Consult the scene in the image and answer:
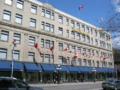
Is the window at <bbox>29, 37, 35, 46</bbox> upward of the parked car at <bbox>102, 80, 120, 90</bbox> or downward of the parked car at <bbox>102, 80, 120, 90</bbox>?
upward

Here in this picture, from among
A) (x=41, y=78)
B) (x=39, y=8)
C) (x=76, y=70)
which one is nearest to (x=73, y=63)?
(x=76, y=70)

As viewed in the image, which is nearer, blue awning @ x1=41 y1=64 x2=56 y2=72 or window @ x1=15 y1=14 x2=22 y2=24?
window @ x1=15 y1=14 x2=22 y2=24

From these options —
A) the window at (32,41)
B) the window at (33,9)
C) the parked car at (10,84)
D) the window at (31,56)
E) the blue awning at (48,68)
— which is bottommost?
the blue awning at (48,68)

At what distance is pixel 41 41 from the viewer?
109 ft

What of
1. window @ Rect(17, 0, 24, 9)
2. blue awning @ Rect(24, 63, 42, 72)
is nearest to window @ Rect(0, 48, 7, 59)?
blue awning @ Rect(24, 63, 42, 72)

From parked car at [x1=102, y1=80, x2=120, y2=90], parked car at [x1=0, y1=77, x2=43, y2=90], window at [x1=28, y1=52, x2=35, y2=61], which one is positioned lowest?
parked car at [x1=102, y1=80, x2=120, y2=90]

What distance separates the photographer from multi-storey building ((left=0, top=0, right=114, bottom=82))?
27.6 meters

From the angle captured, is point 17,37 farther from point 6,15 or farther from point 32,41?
point 6,15

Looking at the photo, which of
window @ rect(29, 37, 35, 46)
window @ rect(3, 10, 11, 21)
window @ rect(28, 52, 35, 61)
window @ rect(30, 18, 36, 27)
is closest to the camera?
window @ rect(3, 10, 11, 21)

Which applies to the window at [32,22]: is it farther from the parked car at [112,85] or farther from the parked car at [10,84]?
the parked car at [10,84]

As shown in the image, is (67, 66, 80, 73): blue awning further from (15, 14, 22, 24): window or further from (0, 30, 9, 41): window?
(0, 30, 9, 41): window

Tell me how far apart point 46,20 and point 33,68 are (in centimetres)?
1376

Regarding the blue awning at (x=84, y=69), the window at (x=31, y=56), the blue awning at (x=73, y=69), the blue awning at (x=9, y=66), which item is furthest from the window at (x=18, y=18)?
the blue awning at (x=84, y=69)

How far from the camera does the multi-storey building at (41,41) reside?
27641 millimetres
